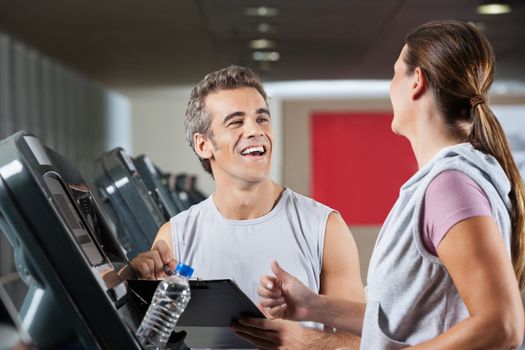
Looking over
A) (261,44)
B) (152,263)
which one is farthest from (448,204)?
(261,44)

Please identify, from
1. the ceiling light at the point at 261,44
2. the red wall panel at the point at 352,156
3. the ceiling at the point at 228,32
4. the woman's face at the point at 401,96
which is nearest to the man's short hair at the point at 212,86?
the woman's face at the point at 401,96

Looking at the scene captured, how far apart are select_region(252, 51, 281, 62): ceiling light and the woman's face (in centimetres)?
1023

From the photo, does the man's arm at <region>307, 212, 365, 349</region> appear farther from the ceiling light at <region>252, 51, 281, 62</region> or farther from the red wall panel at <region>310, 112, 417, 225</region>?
the red wall panel at <region>310, 112, 417, 225</region>

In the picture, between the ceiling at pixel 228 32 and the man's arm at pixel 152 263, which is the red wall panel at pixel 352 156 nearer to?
the ceiling at pixel 228 32

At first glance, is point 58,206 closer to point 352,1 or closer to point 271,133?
point 271,133

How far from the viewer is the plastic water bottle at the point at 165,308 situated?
151cm

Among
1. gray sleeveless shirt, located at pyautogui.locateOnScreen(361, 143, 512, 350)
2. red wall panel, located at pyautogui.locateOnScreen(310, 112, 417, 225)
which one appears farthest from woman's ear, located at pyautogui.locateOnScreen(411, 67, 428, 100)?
red wall panel, located at pyautogui.locateOnScreen(310, 112, 417, 225)

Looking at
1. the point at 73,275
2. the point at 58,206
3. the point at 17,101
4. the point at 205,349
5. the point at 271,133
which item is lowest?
the point at 205,349

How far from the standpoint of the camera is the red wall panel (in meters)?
15.6

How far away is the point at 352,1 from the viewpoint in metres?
8.28

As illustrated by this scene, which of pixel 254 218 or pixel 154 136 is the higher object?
pixel 154 136

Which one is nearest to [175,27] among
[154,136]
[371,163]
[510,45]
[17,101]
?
[17,101]

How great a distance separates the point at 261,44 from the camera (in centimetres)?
1121

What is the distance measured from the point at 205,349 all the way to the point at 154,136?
16602mm
